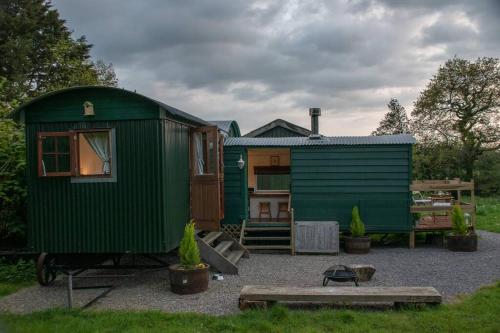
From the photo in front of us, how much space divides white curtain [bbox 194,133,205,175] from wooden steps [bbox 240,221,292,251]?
2138 millimetres

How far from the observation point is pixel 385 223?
11375 millimetres

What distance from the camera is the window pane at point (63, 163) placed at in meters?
8.02

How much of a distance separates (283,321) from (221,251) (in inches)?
153

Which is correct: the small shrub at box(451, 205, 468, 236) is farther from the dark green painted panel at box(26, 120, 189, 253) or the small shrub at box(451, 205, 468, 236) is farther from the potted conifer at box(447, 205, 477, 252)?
the dark green painted panel at box(26, 120, 189, 253)

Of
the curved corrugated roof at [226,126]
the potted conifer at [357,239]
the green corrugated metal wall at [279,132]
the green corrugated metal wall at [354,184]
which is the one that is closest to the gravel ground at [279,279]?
the potted conifer at [357,239]

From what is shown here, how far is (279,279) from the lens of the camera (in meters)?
8.30

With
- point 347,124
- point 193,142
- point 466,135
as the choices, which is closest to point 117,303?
point 193,142

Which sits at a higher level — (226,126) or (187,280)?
(226,126)

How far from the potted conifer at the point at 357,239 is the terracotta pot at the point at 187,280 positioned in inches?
183

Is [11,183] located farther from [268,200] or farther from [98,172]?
[268,200]

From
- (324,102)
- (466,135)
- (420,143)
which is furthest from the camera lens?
(420,143)

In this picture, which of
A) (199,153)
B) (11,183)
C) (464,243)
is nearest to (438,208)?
(464,243)

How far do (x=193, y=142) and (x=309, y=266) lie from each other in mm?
3542

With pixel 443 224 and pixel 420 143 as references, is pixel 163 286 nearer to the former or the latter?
pixel 443 224
